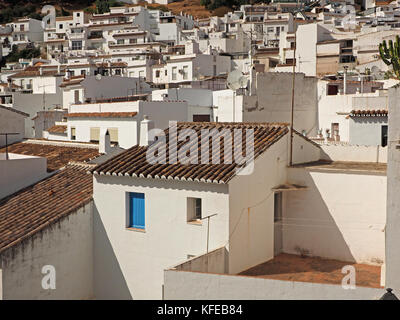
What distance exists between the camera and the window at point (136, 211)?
15.0 m

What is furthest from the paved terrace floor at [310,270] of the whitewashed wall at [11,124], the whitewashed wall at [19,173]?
the whitewashed wall at [11,124]

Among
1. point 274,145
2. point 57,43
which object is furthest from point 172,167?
point 57,43

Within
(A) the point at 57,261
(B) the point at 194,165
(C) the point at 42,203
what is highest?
(B) the point at 194,165

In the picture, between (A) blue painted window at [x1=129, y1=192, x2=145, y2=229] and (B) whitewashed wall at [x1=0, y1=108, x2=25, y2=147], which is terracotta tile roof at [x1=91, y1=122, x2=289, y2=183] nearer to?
(A) blue painted window at [x1=129, y1=192, x2=145, y2=229]

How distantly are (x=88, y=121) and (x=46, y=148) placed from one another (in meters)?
3.39

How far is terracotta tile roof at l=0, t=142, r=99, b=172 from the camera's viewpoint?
2109 centimetres

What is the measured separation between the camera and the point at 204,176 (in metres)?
13.6

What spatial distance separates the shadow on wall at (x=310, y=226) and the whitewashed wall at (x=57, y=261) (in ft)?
18.2

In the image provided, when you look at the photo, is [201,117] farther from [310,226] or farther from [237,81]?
[310,226]

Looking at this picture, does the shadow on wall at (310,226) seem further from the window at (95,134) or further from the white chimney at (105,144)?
the window at (95,134)

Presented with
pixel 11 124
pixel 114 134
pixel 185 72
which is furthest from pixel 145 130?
pixel 185 72

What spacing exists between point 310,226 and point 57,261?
6.83 m

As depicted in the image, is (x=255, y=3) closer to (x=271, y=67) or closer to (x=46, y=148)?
(x=271, y=67)

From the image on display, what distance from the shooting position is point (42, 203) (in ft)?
54.1
